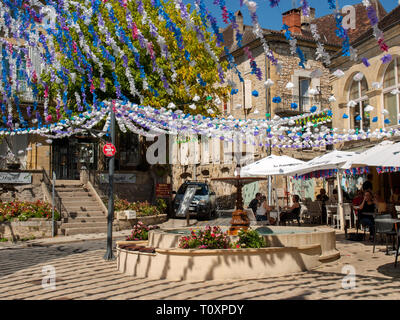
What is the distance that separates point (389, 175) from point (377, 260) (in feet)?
33.1

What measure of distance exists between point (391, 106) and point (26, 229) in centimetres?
1495

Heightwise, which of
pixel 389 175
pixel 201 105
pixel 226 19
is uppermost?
pixel 201 105

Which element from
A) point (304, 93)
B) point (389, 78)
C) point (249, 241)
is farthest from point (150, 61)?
point (249, 241)

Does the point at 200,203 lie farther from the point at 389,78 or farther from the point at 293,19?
the point at 293,19

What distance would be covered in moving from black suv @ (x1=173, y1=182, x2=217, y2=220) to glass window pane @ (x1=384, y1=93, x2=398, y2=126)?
9.08 m

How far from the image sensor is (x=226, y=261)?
24.0 feet

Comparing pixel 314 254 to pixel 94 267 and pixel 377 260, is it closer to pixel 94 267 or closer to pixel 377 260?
Answer: pixel 377 260

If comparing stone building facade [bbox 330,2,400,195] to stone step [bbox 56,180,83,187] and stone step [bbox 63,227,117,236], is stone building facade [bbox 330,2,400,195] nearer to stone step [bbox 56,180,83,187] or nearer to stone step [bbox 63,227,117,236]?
stone step [bbox 63,227,117,236]

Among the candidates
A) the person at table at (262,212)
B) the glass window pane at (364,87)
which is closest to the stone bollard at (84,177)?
the person at table at (262,212)

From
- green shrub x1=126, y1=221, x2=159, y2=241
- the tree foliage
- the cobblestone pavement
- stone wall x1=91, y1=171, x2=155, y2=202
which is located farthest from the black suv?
the cobblestone pavement

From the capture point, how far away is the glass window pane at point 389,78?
55.6 ft

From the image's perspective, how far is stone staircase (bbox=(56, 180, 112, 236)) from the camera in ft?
53.0

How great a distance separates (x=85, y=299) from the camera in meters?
6.10

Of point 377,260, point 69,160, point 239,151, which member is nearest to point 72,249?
point 377,260
